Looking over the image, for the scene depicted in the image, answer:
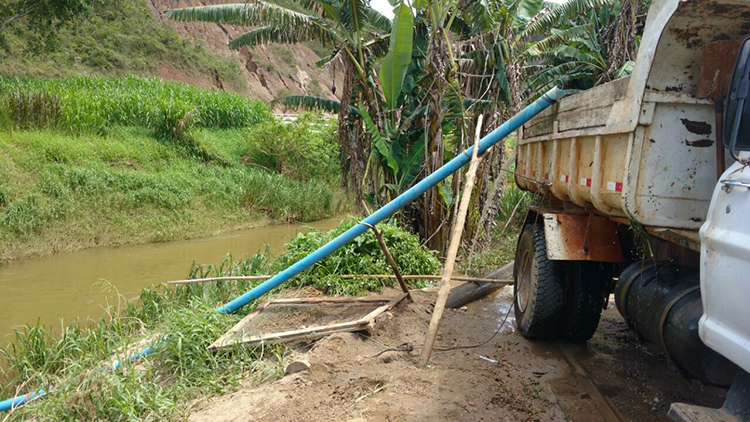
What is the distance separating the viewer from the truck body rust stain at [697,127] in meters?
3.15

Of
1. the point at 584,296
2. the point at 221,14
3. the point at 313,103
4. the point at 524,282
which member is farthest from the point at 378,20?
the point at 584,296

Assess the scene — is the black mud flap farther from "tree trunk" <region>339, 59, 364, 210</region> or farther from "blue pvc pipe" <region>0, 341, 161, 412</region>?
"tree trunk" <region>339, 59, 364, 210</region>

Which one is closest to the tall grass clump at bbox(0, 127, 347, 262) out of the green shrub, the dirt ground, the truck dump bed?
the green shrub

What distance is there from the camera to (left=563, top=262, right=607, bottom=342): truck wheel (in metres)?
4.76

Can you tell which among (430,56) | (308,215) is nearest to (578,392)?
(430,56)

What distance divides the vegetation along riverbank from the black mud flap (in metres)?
12.0

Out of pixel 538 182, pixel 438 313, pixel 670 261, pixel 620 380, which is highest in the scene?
pixel 538 182

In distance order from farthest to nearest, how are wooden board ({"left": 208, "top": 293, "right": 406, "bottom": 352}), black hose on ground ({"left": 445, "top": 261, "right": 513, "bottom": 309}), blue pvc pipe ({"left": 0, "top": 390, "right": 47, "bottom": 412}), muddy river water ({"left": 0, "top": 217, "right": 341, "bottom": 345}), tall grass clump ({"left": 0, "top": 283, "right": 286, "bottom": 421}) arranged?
1. muddy river water ({"left": 0, "top": 217, "right": 341, "bottom": 345})
2. black hose on ground ({"left": 445, "top": 261, "right": 513, "bottom": 309})
3. wooden board ({"left": 208, "top": 293, "right": 406, "bottom": 352})
4. blue pvc pipe ({"left": 0, "top": 390, "right": 47, "bottom": 412})
5. tall grass clump ({"left": 0, "top": 283, "right": 286, "bottom": 421})

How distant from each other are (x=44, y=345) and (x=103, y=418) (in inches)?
98.8

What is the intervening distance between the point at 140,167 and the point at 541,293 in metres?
13.7

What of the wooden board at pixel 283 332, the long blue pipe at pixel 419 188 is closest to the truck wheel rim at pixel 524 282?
the long blue pipe at pixel 419 188

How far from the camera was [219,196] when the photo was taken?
1556 cm

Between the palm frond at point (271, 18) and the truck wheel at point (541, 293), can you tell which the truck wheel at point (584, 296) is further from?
the palm frond at point (271, 18)

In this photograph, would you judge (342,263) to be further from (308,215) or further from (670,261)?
(308,215)
